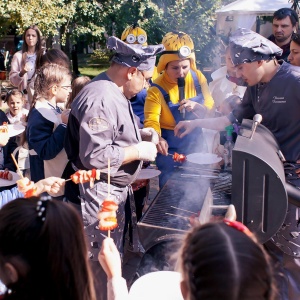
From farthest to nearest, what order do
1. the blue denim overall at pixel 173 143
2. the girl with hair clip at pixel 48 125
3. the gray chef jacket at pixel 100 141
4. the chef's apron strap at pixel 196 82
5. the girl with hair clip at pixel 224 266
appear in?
the chef's apron strap at pixel 196 82, the blue denim overall at pixel 173 143, the girl with hair clip at pixel 48 125, the gray chef jacket at pixel 100 141, the girl with hair clip at pixel 224 266

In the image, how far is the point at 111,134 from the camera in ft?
Answer: 7.73

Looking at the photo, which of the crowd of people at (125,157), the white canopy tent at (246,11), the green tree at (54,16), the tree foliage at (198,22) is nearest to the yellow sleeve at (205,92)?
the crowd of people at (125,157)

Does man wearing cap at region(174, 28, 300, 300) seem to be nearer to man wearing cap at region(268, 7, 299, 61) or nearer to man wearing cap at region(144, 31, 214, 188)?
man wearing cap at region(144, 31, 214, 188)

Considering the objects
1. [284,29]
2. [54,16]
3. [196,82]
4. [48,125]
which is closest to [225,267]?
[48,125]

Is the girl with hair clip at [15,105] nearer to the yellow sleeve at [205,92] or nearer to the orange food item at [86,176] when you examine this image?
the yellow sleeve at [205,92]

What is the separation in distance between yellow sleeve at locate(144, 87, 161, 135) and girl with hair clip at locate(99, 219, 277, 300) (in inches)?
86.5

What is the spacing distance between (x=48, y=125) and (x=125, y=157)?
820 millimetres

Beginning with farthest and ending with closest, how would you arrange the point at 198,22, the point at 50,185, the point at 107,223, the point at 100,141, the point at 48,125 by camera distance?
the point at 198,22
the point at 48,125
the point at 50,185
the point at 100,141
the point at 107,223

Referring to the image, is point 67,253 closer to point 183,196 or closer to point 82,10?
point 183,196

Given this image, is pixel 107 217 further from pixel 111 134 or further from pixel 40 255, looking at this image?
pixel 40 255

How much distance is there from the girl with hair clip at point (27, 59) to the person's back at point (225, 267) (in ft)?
16.1

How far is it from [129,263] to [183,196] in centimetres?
Answer: 109

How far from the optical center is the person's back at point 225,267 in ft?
4.15

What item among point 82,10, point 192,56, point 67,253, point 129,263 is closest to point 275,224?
point 67,253
